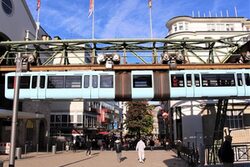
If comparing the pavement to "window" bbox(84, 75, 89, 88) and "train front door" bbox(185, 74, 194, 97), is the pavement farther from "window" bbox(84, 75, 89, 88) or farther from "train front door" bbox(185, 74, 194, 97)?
"window" bbox(84, 75, 89, 88)

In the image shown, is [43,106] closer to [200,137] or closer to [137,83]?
[200,137]

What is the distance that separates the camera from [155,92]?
71.1ft

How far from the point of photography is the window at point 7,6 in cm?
3775

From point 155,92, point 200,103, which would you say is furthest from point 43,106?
point 155,92

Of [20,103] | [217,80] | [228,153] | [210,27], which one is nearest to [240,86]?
[217,80]

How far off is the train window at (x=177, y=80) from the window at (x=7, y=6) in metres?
24.8

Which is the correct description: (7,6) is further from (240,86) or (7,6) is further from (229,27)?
(229,27)

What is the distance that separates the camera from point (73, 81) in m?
21.9

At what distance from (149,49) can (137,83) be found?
8.77m

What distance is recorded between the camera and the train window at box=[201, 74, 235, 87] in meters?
22.1

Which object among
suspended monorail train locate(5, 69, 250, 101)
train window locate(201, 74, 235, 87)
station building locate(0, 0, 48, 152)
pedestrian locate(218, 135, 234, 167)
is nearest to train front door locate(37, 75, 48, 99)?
suspended monorail train locate(5, 69, 250, 101)

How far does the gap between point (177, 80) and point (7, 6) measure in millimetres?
A: 25740

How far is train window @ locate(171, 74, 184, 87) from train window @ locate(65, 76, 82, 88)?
6.30 m

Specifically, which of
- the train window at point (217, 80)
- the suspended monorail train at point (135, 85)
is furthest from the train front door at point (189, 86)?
the train window at point (217, 80)
